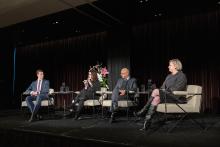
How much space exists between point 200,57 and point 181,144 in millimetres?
4331

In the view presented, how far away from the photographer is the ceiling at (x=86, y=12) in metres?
6.54

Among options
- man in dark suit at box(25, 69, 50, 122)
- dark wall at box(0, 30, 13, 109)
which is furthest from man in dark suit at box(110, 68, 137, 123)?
dark wall at box(0, 30, 13, 109)

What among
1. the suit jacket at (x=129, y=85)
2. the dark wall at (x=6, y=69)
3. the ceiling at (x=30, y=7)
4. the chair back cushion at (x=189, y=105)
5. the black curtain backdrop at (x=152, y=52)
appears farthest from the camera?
the dark wall at (x=6, y=69)

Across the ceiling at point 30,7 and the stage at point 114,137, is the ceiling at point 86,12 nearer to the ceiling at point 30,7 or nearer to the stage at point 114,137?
the ceiling at point 30,7

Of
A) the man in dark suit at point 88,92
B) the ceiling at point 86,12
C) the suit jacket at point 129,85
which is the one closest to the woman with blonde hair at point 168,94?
the suit jacket at point 129,85

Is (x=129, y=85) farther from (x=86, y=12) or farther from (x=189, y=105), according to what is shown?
(x=86, y=12)

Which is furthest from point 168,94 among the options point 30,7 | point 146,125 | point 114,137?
point 30,7

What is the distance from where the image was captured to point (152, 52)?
26.0 feet

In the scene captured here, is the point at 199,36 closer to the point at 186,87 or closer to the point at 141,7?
the point at 141,7

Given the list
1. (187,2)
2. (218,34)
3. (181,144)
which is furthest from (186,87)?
(218,34)

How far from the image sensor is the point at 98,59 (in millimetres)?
9172

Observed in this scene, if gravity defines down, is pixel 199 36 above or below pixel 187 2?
below

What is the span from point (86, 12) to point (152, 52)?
210cm

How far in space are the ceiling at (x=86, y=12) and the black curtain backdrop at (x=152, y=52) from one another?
275mm
